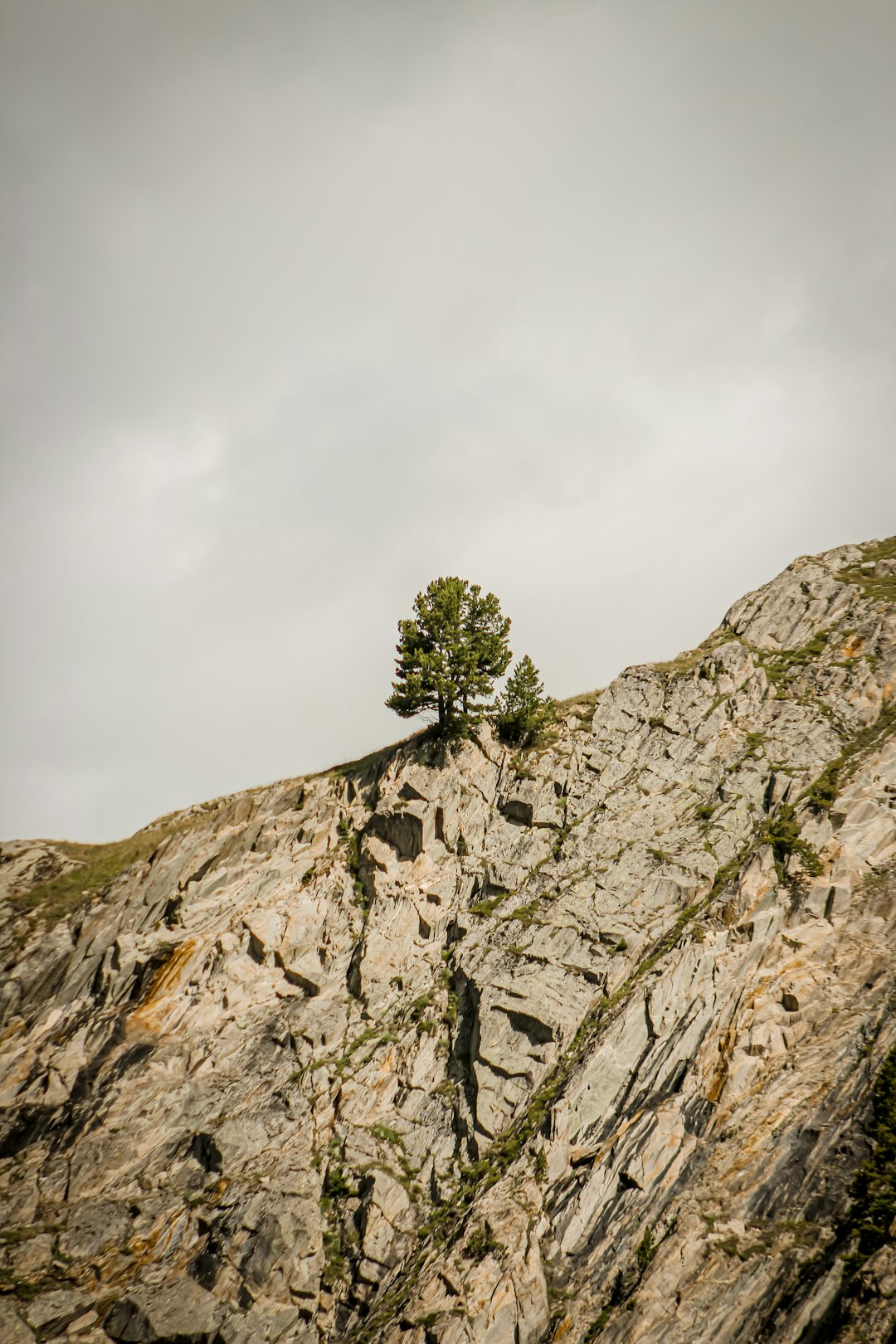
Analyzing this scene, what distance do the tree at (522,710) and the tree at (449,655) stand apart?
4.24 ft

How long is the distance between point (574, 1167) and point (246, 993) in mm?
18028

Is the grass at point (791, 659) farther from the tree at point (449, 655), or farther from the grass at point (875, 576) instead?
the tree at point (449, 655)

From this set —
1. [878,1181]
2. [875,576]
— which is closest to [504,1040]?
[878,1181]

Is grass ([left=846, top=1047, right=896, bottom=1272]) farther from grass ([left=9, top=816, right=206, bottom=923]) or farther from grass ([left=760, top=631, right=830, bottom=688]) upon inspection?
grass ([left=9, top=816, right=206, bottom=923])

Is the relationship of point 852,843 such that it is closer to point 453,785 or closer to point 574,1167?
point 574,1167

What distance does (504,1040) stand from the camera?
31750 millimetres

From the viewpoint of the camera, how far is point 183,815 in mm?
57500

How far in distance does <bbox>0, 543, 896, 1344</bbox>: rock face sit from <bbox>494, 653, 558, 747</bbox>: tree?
166 centimetres

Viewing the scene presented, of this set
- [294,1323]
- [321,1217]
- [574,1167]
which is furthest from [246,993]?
[574,1167]

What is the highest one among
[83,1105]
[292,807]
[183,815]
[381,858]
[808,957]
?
[183,815]

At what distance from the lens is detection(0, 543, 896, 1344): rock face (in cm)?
2322

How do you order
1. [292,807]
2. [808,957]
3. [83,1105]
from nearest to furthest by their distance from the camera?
[808,957] → [83,1105] → [292,807]

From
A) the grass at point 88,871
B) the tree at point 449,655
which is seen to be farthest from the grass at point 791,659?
the grass at point 88,871

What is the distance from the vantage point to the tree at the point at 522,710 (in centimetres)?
4544
